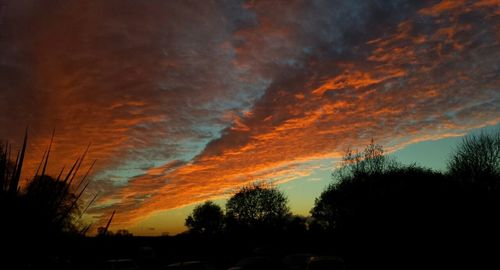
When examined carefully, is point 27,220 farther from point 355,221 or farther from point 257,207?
point 257,207

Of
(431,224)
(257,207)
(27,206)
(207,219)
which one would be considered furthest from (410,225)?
(207,219)

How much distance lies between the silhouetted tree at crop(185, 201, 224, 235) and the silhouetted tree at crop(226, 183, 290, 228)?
615 inches

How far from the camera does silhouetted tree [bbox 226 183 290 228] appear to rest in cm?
8481

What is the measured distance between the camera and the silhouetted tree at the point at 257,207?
8481 cm

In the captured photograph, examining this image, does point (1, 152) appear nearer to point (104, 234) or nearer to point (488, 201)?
point (104, 234)

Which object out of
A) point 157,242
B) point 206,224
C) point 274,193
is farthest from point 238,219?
point 157,242

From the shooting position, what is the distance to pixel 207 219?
104438 millimetres

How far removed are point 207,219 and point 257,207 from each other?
76.3 feet

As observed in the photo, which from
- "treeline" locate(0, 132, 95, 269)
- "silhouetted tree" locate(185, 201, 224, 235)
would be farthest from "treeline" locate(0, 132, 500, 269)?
"silhouetted tree" locate(185, 201, 224, 235)

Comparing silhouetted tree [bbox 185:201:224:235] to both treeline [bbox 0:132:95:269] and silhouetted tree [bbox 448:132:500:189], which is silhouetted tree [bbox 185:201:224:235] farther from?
treeline [bbox 0:132:95:269]

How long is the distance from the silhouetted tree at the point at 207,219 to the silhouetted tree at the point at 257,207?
51.2ft

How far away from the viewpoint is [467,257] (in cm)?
2044

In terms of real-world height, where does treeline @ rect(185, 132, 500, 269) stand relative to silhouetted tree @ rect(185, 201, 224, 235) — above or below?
below

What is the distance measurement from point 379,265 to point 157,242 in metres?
35.7
